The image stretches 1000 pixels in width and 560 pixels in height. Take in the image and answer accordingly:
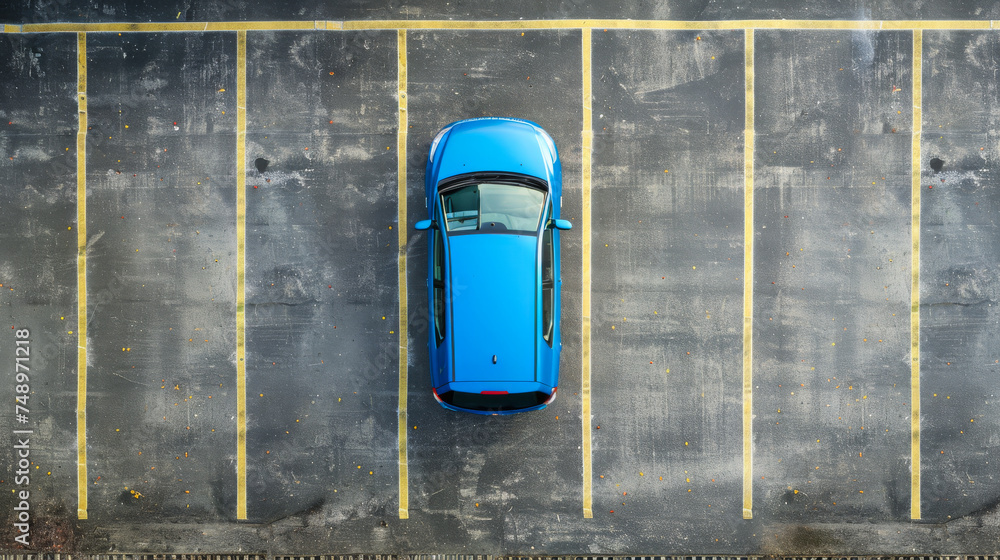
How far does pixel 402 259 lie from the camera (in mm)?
7141

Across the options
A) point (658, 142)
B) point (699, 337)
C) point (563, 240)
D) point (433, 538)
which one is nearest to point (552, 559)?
point (433, 538)

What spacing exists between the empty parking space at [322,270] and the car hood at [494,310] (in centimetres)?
119

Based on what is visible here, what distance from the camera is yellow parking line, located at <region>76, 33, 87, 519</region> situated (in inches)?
281

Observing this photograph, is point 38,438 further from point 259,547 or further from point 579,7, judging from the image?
point 579,7

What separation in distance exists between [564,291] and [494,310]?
120 centimetres

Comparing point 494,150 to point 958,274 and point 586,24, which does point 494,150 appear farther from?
point 958,274

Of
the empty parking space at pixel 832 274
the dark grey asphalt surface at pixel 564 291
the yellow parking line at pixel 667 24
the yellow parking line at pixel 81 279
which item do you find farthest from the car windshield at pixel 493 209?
the yellow parking line at pixel 81 279

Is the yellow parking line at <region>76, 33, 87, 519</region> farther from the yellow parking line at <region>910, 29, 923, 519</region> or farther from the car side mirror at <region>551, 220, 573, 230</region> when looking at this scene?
the yellow parking line at <region>910, 29, 923, 519</region>

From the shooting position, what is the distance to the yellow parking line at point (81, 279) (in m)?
7.12

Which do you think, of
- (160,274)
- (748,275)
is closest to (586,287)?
(748,275)

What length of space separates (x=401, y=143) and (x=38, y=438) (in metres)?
5.63

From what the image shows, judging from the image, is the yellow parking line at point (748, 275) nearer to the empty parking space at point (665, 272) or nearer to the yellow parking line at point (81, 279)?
the empty parking space at point (665, 272)

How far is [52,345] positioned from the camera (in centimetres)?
716

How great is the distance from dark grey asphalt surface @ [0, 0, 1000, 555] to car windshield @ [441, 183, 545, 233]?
32.6 inches
